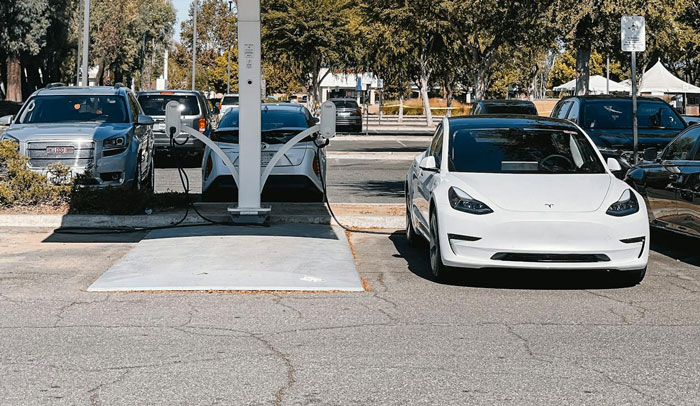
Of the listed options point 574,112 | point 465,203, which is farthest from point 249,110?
point 574,112

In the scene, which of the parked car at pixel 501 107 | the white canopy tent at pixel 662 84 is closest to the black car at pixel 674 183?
the parked car at pixel 501 107

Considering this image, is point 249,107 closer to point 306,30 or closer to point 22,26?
point 306,30

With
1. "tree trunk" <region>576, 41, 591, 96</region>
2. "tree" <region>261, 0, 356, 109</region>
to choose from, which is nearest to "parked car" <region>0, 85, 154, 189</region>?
"tree trunk" <region>576, 41, 591, 96</region>

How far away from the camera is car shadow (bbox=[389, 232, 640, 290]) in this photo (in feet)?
31.9

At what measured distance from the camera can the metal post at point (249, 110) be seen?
12.9m

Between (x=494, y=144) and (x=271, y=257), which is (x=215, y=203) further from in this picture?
(x=494, y=144)

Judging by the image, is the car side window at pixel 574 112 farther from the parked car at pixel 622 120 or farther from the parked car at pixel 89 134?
the parked car at pixel 89 134

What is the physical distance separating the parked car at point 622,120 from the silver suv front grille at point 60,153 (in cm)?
834

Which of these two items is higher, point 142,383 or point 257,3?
point 257,3

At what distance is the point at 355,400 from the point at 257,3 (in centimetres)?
800

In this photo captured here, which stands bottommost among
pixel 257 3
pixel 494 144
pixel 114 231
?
pixel 114 231

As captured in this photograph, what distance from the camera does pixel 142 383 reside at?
20.0ft

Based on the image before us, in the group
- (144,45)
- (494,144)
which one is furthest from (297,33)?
(494,144)

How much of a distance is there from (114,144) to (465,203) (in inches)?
303
